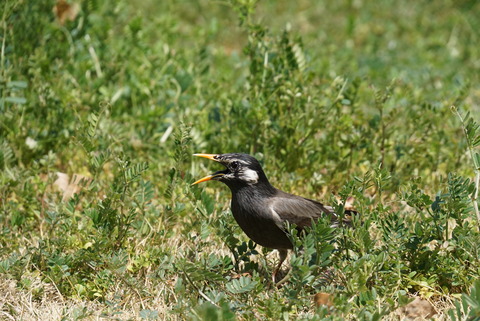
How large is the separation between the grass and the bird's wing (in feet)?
0.79

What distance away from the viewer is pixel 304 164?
5.70 meters

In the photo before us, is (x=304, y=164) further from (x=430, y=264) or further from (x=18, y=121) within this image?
(x=18, y=121)

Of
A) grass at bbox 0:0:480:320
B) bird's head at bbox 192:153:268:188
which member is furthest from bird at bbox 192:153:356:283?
grass at bbox 0:0:480:320

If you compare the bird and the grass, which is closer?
the grass

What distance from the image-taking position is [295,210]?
4527mm

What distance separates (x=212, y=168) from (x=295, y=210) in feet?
4.46

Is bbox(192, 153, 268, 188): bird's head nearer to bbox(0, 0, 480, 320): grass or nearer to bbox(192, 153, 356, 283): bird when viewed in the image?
bbox(192, 153, 356, 283): bird

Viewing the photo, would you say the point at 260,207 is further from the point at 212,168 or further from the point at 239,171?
the point at 212,168

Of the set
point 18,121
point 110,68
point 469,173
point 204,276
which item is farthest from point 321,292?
point 110,68

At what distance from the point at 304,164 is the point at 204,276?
209 centimetres

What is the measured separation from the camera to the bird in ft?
14.4

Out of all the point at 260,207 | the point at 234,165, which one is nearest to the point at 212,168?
the point at 234,165

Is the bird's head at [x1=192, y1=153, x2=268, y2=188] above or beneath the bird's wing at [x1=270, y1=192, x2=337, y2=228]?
above

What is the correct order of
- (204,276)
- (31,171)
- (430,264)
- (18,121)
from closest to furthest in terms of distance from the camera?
(204,276)
(430,264)
(31,171)
(18,121)
